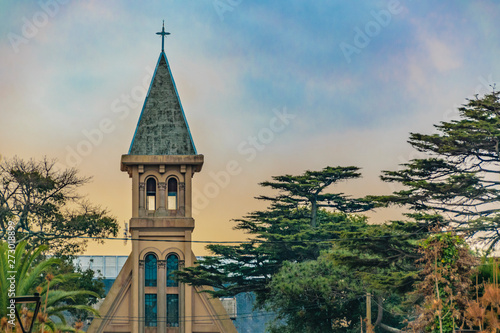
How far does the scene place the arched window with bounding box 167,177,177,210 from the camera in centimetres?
4872

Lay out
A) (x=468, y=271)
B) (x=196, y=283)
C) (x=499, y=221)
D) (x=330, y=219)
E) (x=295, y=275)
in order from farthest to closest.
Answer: (x=330, y=219) → (x=196, y=283) → (x=295, y=275) → (x=499, y=221) → (x=468, y=271)

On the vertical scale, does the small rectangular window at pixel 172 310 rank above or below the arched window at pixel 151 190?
below

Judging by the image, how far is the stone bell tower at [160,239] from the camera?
46.6 metres

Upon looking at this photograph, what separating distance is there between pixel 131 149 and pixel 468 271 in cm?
2506

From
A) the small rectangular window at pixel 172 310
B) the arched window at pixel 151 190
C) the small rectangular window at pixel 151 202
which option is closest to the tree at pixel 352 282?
the small rectangular window at pixel 172 310

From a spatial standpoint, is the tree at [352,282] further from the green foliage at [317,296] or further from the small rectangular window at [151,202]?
the small rectangular window at [151,202]

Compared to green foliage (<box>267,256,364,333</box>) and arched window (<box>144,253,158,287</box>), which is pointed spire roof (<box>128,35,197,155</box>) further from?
green foliage (<box>267,256,364,333</box>)

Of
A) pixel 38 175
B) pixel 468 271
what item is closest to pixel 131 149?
pixel 38 175

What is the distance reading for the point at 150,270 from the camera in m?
47.6

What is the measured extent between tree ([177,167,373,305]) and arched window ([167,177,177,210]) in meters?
3.31

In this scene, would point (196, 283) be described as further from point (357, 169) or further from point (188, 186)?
point (357, 169)

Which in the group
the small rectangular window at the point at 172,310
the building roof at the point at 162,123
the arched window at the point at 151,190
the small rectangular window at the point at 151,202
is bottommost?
the small rectangular window at the point at 172,310

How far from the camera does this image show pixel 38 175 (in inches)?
2000

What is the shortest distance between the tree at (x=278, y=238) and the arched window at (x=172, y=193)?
3313 millimetres
